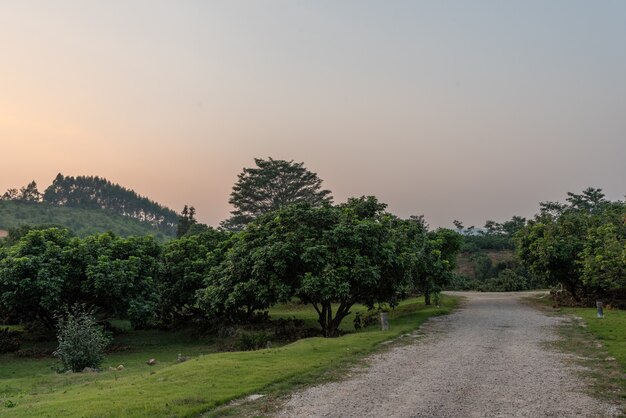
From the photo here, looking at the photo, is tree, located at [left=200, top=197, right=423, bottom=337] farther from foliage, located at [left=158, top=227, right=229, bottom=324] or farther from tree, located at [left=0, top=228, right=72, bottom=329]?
tree, located at [left=0, top=228, right=72, bottom=329]

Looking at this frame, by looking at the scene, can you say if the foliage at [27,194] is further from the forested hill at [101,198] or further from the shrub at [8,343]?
the shrub at [8,343]

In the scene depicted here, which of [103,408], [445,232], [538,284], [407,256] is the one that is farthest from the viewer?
[538,284]

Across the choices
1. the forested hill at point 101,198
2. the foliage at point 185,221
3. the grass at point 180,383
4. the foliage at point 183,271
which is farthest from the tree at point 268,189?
the forested hill at point 101,198

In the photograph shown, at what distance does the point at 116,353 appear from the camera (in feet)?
93.7

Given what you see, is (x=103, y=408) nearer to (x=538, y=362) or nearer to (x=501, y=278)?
(x=538, y=362)

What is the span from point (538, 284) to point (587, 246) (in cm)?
3067

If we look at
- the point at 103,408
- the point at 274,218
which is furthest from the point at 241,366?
the point at 274,218

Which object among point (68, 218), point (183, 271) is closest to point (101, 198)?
point (68, 218)

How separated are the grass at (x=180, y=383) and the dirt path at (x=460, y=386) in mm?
1662

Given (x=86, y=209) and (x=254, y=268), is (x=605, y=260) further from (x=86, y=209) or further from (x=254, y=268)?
(x=86, y=209)

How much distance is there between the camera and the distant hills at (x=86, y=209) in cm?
12656

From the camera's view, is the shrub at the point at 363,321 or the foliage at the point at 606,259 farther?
the shrub at the point at 363,321

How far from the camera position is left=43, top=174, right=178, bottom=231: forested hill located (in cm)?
16250

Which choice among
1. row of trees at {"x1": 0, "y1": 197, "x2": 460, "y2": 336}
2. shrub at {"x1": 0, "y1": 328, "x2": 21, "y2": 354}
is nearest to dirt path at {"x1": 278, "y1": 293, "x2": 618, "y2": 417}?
row of trees at {"x1": 0, "y1": 197, "x2": 460, "y2": 336}
